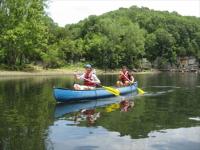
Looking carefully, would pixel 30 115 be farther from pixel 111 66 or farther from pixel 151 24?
pixel 151 24

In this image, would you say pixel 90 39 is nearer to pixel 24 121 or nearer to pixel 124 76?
pixel 124 76

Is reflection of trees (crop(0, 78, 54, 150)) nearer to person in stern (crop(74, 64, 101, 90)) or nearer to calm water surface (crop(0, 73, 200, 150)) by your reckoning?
calm water surface (crop(0, 73, 200, 150))

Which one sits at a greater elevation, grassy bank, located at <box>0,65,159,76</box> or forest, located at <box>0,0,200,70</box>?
forest, located at <box>0,0,200,70</box>

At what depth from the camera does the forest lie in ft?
228

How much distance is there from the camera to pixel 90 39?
4146 inches

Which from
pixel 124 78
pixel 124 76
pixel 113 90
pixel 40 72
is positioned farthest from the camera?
pixel 40 72

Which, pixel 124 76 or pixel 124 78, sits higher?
pixel 124 76

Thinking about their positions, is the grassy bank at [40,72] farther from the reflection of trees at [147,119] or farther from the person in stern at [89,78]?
the reflection of trees at [147,119]

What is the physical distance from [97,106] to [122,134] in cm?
981

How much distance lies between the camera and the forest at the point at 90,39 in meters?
69.5

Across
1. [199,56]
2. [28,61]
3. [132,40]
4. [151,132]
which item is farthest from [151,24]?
[151,132]

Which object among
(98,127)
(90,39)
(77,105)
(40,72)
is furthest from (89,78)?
(90,39)

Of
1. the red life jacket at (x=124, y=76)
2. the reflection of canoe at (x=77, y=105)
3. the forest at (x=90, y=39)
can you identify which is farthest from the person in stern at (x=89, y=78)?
the forest at (x=90, y=39)

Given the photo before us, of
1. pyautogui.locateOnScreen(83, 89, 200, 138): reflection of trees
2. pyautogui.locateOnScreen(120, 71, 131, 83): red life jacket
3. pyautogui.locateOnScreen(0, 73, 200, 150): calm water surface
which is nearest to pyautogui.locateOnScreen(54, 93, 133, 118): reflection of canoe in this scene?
pyautogui.locateOnScreen(0, 73, 200, 150): calm water surface
